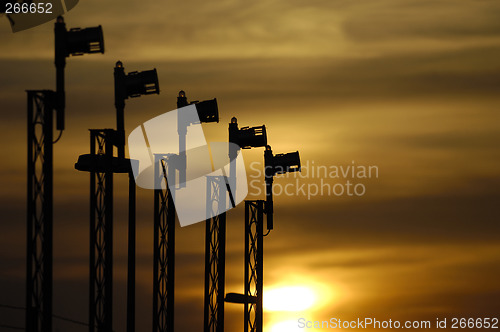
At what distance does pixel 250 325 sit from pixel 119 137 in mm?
18175

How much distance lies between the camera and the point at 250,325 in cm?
6272

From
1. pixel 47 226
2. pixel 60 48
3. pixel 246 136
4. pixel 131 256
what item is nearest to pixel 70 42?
pixel 60 48

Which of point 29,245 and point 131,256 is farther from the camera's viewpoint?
point 131,256

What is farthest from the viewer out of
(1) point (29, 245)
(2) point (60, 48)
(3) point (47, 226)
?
(2) point (60, 48)

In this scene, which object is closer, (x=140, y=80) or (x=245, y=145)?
(x=140, y=80)

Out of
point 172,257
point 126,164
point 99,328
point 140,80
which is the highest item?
point 140,80

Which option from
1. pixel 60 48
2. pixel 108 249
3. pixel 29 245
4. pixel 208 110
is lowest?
pixel 29 245

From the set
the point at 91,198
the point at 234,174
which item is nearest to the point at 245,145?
the point at 234,174

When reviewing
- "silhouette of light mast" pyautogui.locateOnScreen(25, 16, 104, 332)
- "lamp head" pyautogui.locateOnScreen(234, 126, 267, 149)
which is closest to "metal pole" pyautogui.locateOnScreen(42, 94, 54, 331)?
"silhouette of light mast" pyautogui.locateOnScreen(25, 16, 104, 332)

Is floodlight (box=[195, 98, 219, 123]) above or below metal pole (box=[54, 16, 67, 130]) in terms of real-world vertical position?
above

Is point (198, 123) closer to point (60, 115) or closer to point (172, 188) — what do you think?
point (172, 188)

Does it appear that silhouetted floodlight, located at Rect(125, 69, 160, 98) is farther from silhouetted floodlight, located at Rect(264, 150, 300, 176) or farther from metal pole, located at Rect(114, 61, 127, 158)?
silhouetted floodlight, located at Rect(264, 150, 300, 176)

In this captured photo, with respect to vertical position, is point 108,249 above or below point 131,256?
below

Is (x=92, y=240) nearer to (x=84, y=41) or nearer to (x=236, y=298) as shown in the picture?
(x=84, y=41)
